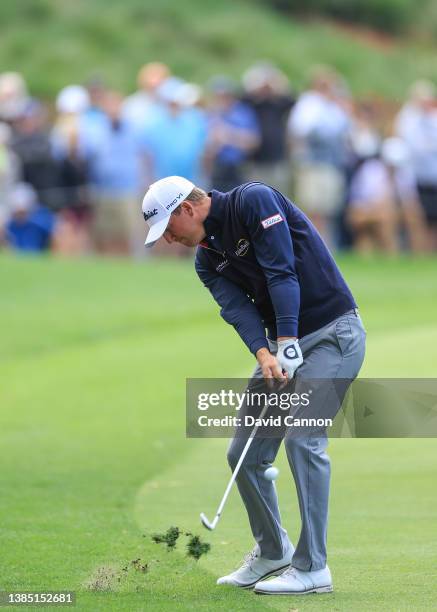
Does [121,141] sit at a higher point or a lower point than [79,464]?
higher

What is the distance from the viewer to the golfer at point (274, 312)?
274 inches

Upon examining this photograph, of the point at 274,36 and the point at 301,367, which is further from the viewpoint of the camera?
the point at 274,36

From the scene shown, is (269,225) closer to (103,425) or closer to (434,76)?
(103,425)

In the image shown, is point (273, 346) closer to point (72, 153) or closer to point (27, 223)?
point (72, 153)

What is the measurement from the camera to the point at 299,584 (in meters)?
7.02

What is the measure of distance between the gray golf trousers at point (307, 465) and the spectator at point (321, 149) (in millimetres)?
14611

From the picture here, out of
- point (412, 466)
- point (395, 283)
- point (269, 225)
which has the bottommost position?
point (412, 466)

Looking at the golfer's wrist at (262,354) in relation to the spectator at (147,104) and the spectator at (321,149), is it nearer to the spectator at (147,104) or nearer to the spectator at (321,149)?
the spectator at (147,104)

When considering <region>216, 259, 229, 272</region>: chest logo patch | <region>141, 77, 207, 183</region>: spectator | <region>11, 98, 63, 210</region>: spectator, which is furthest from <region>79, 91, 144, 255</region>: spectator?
<region>216, 259, 229, 272</region>: chest logo patch

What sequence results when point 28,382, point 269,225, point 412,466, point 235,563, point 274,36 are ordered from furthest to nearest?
point 274,36 → point 28,382 → point 412,466 → point 235,563 → point 269,225

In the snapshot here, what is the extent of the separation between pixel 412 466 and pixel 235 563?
108 inches

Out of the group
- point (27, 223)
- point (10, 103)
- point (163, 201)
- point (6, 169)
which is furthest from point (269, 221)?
point (27, 223)

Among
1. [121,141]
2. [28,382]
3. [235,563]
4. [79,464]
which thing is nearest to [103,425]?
[79,464]

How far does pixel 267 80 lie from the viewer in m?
21.8
